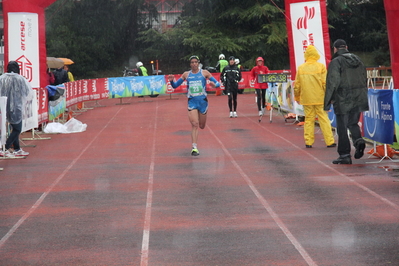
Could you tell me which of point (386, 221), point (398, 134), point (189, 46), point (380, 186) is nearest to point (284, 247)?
point (386, 221)

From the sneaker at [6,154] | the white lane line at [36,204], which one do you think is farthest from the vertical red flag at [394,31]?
the sneaker at [6,154]

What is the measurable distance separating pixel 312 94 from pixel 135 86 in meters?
21.6

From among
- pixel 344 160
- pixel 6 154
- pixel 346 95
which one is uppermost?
pixel 346 95

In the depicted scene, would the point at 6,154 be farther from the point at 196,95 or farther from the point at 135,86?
the point at 135,86

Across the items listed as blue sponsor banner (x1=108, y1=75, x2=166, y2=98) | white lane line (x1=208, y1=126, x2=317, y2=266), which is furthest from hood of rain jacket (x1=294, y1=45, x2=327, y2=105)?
blue sponsor banner (x1=108, y1=75, x2=166, y2=98)

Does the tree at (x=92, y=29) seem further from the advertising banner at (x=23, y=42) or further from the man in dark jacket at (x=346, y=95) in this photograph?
the man in dark jacket at (x=346, y=95)

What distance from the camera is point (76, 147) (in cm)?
1606

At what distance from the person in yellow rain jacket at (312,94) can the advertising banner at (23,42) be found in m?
7.89

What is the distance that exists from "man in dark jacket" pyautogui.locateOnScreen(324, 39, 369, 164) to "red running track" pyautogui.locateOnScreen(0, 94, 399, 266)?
0.40 m

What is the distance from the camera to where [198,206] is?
28.7 ft

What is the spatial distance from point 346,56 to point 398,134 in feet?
5.29

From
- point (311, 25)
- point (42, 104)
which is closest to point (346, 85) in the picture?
point (311, 25)

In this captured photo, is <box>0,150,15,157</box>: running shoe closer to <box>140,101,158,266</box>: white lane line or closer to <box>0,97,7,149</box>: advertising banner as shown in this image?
<box>0,97,7,149</box>: advertising banner

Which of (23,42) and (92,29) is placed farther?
(92,29)
